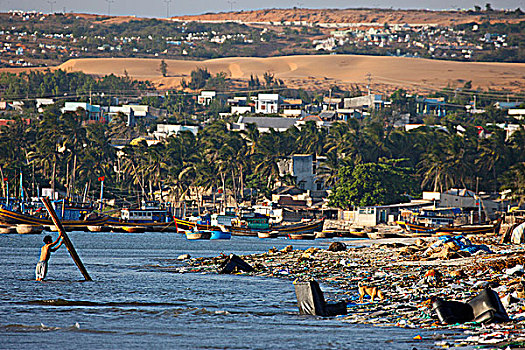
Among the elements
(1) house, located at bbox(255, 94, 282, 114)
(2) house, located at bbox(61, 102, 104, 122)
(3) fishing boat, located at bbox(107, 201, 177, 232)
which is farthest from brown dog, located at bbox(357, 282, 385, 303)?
(1) house, located at bbox(255, 94, 282, 114)

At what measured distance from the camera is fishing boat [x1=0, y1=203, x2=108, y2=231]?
9175 centimetres

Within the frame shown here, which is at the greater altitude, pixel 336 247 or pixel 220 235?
pixel 336 247

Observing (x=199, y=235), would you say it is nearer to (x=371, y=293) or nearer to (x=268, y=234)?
(x=268, y=234)

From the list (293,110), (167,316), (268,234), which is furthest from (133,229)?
(293,110)

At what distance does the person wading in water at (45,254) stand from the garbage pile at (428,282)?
8.32 meters

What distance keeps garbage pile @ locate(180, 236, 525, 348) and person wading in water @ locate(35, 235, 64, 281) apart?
8316mm

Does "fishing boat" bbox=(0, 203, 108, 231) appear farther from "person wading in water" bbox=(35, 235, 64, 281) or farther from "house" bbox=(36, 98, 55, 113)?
"house" bbox=(36, 98, 55, 113)

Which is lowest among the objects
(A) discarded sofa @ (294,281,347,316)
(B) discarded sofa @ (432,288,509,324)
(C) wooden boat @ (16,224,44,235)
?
(C) wooden boat @ (16,224,44,235)

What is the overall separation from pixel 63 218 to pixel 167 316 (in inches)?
2967

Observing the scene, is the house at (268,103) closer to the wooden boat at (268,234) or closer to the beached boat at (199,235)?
the wooden boat at (268,234)

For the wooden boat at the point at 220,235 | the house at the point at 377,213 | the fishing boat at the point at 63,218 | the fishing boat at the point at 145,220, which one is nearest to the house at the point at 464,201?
the house at the point at 377,213

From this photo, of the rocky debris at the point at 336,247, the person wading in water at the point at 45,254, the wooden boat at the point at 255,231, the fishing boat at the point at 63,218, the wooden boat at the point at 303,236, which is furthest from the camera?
the wooden boat at the point at 255,231

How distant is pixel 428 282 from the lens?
25.5 m

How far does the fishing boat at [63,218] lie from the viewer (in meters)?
91.8
